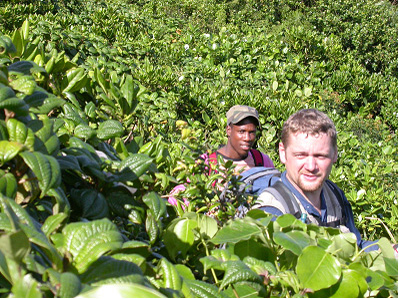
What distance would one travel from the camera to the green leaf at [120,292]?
0.81 metres

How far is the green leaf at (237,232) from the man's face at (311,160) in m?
1.03

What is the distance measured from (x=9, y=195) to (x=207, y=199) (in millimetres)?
917

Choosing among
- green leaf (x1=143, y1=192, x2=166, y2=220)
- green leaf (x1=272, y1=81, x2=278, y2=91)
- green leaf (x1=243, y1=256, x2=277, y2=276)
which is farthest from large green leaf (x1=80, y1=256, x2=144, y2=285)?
green leaf (x1=272, y1=81, x2=278, y2=91)

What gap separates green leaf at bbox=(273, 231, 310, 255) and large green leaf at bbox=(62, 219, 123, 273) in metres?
0.37

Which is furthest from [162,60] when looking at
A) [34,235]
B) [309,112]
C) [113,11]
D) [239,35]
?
[34,235]

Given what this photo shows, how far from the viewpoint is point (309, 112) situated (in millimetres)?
2287

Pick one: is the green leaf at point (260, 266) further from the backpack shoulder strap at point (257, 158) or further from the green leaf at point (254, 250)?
the backpack shoulder strap at point (257, 158)

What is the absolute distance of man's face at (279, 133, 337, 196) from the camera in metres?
2.20

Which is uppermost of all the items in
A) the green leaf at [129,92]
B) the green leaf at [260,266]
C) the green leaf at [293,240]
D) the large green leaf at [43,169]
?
the green leaf at [129,92]

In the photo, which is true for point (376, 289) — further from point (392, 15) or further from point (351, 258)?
point (392, 15)

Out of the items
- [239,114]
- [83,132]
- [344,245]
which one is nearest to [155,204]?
[83,132]

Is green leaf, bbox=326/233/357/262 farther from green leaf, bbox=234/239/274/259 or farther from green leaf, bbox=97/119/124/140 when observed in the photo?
green leaf, bbox=97/119/124/140

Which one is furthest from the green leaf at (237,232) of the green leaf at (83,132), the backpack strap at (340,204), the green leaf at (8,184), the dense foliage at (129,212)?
the backpack strap at (340,204)

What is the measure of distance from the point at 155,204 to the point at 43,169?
49 centimetres
